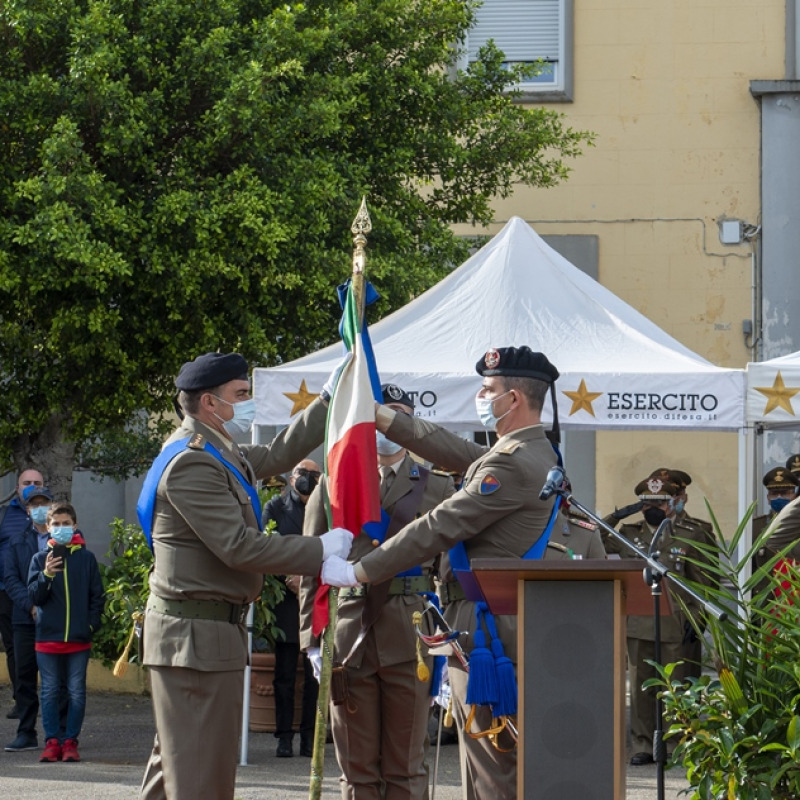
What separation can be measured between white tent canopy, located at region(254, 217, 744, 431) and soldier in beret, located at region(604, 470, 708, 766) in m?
1.05

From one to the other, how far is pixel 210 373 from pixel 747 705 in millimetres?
2336

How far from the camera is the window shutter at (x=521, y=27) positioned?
1689cm

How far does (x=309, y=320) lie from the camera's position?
1276 cm

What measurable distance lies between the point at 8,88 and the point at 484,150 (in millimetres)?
4295

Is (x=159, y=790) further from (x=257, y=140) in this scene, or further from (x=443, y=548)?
(x=257, y=140)

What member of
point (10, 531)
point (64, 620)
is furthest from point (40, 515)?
point (64, 620)

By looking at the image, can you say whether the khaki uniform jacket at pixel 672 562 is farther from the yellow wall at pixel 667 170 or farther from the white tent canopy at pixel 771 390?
the yellow wall at pixel 667 170

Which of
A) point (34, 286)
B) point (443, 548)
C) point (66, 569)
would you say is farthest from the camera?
point (34, 286)

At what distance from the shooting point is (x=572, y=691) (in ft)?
16.1

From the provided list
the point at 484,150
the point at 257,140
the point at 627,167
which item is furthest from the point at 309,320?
the point at 627,167

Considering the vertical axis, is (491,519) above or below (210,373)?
below

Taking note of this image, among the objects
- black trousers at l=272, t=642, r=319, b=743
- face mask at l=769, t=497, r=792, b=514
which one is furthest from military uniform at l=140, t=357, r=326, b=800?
face mask at l=769, t=497, r=792, b=514

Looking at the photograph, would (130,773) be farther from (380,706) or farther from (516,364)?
(516,364)

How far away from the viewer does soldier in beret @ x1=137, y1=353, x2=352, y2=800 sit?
18.7ft
